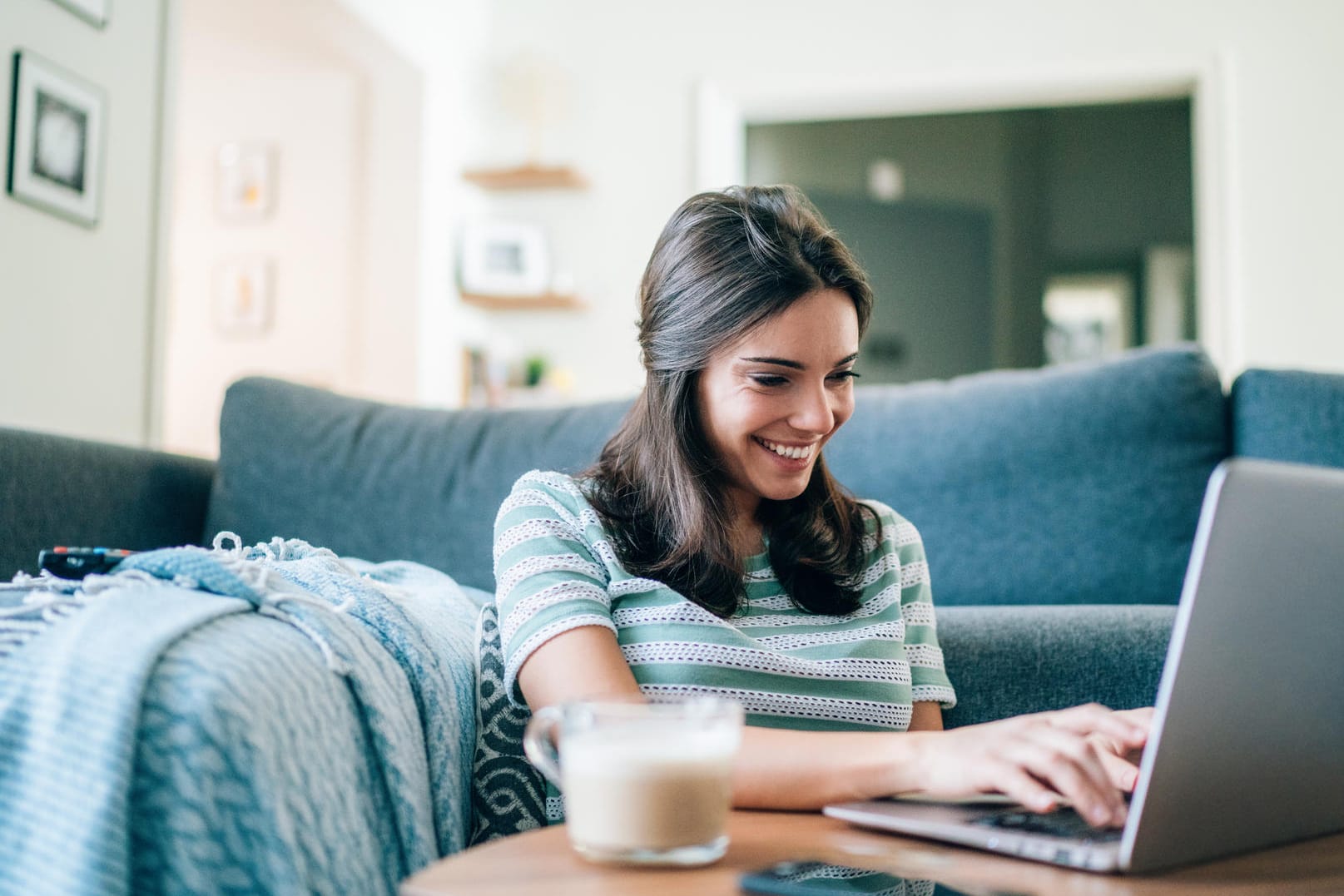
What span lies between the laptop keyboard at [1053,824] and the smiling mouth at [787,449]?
1.64ft

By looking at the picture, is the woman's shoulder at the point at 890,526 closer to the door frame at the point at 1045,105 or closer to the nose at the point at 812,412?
the nose at the point at 812,412

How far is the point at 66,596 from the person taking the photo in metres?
0.87

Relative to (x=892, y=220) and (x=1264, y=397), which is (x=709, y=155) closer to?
(x=892, y=220)

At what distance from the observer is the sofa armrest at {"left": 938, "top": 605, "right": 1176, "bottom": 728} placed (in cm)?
139

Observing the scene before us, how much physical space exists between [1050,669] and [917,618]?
0.73 ft

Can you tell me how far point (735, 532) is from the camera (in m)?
1.26

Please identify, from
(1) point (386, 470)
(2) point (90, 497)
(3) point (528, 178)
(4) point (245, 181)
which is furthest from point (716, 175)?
(2) point (90, 497)

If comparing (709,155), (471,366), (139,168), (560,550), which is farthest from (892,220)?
(560,550)

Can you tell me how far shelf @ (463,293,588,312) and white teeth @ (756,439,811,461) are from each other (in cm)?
279

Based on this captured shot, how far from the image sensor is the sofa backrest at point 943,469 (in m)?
1.62

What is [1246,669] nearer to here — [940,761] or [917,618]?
[940,761]

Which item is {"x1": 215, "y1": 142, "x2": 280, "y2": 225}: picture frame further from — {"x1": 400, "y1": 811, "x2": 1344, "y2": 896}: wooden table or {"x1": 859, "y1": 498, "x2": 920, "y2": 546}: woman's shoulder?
{"x1": 400, "y1": 811, "x2": 1344, "y2": 896}: wooden table

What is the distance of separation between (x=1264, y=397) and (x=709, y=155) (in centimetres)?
267

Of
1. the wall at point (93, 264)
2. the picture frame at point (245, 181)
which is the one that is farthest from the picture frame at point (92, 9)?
the picture frame at point (245, 181)
